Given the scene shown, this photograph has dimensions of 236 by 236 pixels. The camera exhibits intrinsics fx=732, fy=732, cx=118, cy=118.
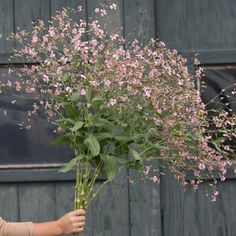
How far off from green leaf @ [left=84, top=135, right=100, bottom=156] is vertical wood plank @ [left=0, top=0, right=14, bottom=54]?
114 centimetres

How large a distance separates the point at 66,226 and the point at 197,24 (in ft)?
4.59

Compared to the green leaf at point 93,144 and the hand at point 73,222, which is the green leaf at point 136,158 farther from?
the hand at point 73,222

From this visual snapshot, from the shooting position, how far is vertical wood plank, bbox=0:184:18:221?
338 centimetres

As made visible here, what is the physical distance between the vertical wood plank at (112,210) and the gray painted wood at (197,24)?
704 millimetres

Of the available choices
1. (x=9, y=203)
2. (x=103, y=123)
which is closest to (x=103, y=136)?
(x=103, y=123)

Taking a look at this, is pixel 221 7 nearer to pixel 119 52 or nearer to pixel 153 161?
pixel 153 161

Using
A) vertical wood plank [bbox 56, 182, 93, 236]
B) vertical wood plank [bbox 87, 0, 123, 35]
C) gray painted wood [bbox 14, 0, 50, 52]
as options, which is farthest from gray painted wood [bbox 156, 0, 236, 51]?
vertical wood plank [bbox 56, 182, 93, 236]

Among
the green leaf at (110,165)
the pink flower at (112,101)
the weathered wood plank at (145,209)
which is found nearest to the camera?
the pink flower at (112,101)

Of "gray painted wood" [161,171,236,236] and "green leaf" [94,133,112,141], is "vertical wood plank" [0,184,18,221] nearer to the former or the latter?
"gray painted wood" [161,171,236,236]

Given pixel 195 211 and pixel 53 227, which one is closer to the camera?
pixel 53 227

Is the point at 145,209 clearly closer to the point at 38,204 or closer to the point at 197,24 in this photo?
the point at 38,204

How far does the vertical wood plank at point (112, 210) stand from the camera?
3.38 metres

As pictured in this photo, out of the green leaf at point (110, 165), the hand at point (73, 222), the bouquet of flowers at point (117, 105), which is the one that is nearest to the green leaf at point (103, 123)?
the bouquet of flowers at point (117, 105)

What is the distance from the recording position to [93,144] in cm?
238
